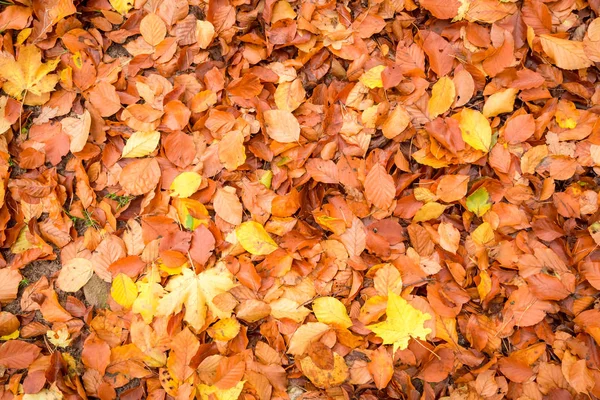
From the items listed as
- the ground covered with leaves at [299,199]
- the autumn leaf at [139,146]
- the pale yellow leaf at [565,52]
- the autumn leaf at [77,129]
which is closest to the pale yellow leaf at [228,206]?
the ground covered with leaves at [299,199]

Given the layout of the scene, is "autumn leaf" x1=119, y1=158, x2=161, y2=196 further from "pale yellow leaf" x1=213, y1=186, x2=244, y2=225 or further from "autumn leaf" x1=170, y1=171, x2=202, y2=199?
"pale yellow leaf" x1=213, y1=186, x2=244, y2=225

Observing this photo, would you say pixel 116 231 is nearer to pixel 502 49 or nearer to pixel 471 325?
pixel 471 325

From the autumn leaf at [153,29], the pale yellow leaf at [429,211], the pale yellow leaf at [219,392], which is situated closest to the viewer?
the pale yellow leaf at [219,392]

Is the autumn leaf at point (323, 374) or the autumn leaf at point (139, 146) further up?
the autumn leaf at point (139, 146)

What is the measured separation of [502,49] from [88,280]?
1.67 meters

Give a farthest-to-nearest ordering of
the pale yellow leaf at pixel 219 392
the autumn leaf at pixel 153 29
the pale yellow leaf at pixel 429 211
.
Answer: the autumn leaf at pixel 153 29 < the pale yellow leaf at pixel 429 211 < the pale yellow leaf at pixel 219 392

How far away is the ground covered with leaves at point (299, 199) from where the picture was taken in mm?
1669

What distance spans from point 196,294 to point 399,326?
2.22ft

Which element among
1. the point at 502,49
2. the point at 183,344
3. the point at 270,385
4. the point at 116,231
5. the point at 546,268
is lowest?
the point at 270,385

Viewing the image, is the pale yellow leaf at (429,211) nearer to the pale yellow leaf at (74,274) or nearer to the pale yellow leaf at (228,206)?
the pale yellow leaf at (228,206)

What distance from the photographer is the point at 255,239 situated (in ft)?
5.62

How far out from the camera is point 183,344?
1.66 m

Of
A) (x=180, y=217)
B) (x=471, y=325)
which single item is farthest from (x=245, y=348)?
(x=471, y=325)

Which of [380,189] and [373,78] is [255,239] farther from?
[373,78]
